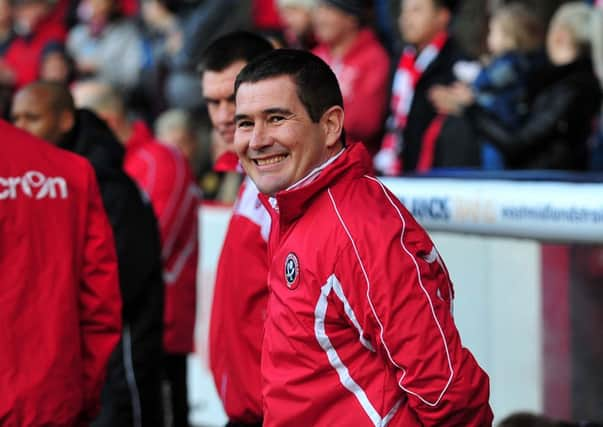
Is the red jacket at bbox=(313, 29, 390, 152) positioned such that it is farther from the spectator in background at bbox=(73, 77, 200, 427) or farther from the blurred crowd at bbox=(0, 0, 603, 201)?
the spectator in background at bbox=(73, 77, 200, 427)

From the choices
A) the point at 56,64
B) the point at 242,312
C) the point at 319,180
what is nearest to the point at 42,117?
the point at 242,312

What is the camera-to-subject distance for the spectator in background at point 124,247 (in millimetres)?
5129

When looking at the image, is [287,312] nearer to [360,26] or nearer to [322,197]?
[322,197]

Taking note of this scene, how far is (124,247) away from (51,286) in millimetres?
1227

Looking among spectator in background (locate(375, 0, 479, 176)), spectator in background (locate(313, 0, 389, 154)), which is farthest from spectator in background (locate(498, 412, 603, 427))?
spectator in background (locate(313, 0, 389, 154))

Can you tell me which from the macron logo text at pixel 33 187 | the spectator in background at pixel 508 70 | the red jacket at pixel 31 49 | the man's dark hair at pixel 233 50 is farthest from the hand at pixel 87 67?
the macron logo text at pixel 33 187

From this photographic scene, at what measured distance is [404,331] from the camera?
2824 millimetres

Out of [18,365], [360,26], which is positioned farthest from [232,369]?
[360,26]

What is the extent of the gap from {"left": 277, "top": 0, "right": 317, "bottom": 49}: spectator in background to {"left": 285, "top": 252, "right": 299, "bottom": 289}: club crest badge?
17.0ft

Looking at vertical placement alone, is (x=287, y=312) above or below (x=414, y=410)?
above

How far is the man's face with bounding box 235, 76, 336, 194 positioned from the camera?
3131 mm

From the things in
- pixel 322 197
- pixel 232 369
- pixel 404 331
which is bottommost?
pixel 232 369

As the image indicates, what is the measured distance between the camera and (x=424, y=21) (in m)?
7.10

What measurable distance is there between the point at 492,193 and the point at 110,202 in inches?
59.7
